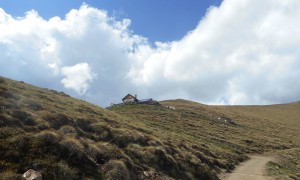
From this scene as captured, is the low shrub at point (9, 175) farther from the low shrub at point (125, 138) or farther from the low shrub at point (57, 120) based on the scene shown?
the low shrub at point (125, 138)

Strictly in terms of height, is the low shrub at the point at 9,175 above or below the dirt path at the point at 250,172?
below

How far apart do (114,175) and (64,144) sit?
11.2 ft

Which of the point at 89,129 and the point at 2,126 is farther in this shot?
the point at 89,129

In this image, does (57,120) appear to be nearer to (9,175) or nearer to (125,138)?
(125,138)

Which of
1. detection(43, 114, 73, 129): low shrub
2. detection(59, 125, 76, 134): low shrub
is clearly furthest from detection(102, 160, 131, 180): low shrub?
Answer: detection(43, 114, 73, 129): low shrub

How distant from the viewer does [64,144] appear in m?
20.8

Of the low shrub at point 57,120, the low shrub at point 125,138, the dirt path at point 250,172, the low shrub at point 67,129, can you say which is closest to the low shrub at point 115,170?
the low shrub at point 67,129

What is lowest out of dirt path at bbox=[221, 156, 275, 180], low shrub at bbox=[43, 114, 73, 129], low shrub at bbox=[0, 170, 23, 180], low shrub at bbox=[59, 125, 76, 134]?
low shrub at bbox=[0, 170, 23, 180]

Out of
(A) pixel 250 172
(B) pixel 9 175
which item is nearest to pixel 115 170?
(B) pixel 9 175

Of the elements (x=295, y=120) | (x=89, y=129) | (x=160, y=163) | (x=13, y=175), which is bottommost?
(x=13, y=175)

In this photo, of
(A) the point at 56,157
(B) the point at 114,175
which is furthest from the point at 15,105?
(B) the point at 114,175

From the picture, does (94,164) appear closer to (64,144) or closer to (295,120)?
(64,144)

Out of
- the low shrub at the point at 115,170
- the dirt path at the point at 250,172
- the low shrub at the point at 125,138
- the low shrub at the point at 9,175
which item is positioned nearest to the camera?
the low shrub at the point at 9,175

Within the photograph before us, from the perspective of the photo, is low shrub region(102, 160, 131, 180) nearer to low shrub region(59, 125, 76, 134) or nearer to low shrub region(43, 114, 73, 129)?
low shrub region(59, 125, 76, 134)
